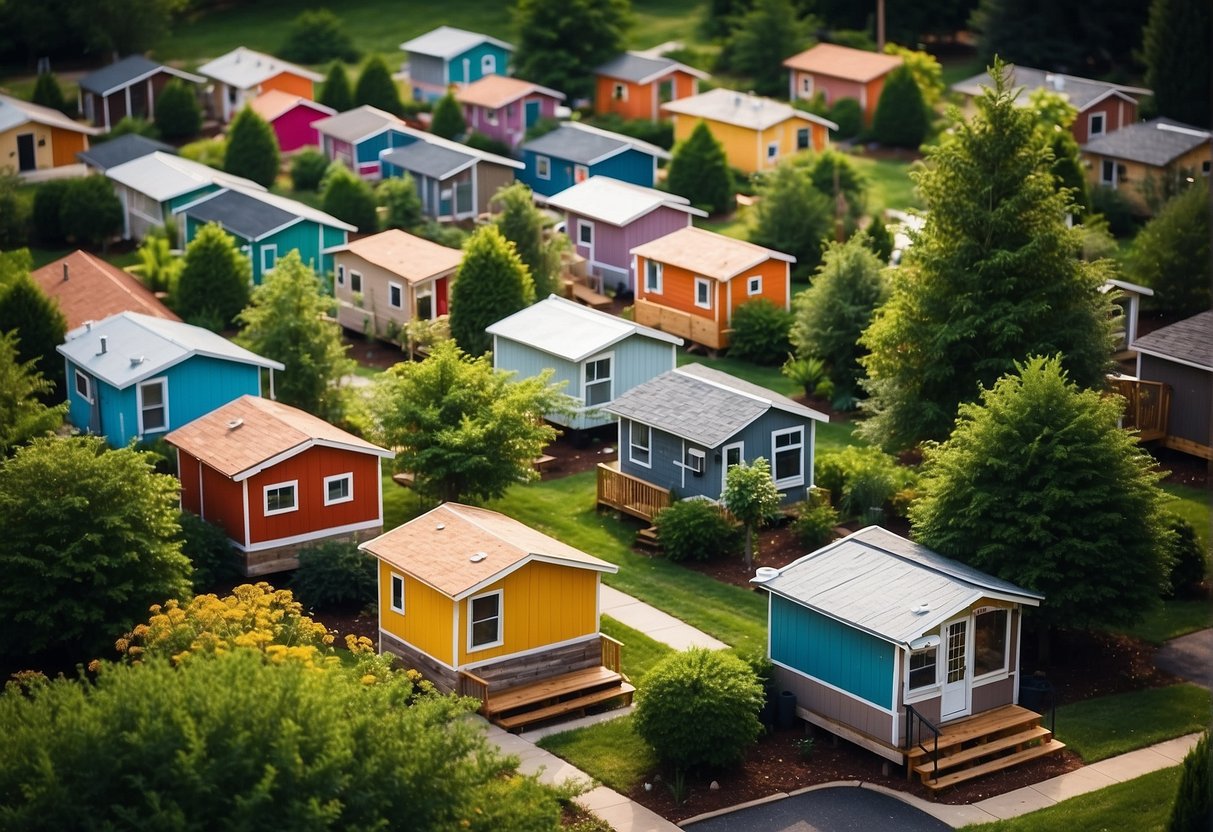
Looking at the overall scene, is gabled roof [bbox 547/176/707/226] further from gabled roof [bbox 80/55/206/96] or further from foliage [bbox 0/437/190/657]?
foliage [bbox 0/437/190/657]

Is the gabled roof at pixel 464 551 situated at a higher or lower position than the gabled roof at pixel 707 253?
higher

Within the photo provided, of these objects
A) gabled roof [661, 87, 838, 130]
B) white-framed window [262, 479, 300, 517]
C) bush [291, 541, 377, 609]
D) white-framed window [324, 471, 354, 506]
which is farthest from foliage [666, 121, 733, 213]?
bush [291, 541, 377, 609]

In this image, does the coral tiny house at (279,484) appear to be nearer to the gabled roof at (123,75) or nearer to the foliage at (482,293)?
the foliage at (482,293)

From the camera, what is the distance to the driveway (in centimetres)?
2712

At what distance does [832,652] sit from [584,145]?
38279 millimetres

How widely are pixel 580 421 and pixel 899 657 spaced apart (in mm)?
16686

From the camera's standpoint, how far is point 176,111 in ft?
245

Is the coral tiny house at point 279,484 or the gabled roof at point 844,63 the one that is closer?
the coral tiny house at point 279,484

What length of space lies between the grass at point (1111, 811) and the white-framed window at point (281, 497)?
50.8 ft

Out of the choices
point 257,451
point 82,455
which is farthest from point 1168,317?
point 82,455

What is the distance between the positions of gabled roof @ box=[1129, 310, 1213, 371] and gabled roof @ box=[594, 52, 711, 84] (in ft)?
120

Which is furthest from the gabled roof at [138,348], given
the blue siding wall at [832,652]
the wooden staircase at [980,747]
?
the wooden staircase at [980,747]

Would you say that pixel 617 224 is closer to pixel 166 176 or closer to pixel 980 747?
pixel 166 176

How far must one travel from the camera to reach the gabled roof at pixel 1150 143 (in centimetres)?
6262
